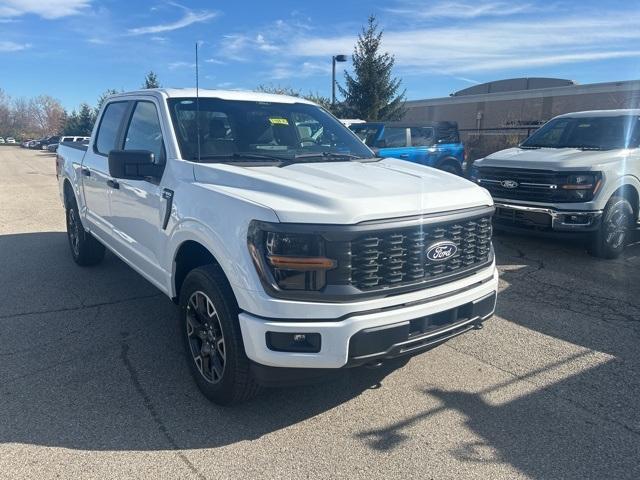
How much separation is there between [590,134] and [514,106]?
23.1m

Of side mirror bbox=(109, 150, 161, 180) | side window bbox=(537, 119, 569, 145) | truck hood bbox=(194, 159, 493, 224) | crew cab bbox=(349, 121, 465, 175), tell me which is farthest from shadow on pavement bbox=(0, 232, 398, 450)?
crew cab bbox=(349, 121, 465, 175)

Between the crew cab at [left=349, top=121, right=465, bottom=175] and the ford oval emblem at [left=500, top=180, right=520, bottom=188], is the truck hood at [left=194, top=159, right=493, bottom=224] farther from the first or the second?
the crew cab at [left=349, top=121, right=465, bottom=175]

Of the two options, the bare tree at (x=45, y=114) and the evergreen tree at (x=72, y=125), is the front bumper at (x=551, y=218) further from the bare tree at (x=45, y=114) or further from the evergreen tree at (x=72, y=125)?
the bare tree at (x=45, y=114)

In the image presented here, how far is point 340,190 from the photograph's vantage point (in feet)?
9.95

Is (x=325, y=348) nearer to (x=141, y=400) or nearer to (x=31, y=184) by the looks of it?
(x=141, y=400)

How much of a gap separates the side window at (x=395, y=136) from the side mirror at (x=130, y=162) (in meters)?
9.67

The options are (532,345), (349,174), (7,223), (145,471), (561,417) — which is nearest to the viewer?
(145,471)

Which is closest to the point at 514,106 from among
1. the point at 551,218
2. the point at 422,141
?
the point at 422,141

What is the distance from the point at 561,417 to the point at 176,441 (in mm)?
2332

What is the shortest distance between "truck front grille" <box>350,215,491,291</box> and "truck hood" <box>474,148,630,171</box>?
407 cm

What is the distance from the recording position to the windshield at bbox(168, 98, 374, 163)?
3.94m

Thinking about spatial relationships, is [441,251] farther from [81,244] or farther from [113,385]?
[81,244]

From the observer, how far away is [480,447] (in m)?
2.93

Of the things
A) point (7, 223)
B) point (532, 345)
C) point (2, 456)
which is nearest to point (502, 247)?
point (532, 345)
